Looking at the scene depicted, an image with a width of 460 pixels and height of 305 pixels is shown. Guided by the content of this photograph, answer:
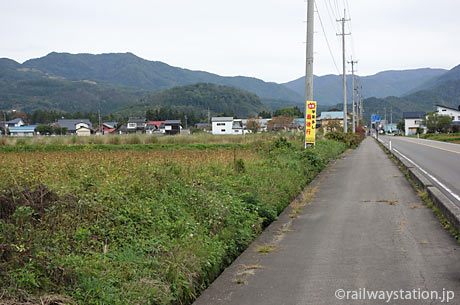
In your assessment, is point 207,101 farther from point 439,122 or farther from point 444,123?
point 444,123

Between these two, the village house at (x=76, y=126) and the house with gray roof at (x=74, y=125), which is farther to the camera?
the house with gray roof at (x=74, y=125)

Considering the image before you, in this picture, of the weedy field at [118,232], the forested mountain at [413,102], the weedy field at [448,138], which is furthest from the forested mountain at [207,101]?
the weedy field at [118,232]

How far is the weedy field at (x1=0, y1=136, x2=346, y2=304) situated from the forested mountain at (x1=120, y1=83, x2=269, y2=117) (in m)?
146

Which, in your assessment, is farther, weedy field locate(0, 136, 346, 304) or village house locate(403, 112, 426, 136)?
village house locate(403, 112, 426, 136)

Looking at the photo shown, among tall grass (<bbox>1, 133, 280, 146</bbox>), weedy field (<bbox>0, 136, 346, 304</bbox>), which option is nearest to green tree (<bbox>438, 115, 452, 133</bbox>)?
tall grass (<bbox>1, 133, 280, 146</bbox>)

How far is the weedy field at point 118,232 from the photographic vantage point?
3693 mm

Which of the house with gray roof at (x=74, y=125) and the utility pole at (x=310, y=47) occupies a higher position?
the utility pole at (x=310, y=47)

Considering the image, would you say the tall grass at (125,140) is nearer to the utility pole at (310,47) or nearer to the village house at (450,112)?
the utility pole at (310,47)

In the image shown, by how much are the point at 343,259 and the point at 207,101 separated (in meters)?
161

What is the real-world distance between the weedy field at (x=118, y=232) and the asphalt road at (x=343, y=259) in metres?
0.38

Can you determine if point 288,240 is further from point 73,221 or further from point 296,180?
point 296,180

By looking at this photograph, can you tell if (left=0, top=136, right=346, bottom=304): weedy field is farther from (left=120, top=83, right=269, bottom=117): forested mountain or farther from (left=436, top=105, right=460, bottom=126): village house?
(left=120, top=83, right=269, bottom=117): forested mountain

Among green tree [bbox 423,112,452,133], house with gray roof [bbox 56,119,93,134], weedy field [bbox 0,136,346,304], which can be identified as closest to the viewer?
weedy field [bbox 0,136,346,304]

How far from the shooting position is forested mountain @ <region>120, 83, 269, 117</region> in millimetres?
160000
